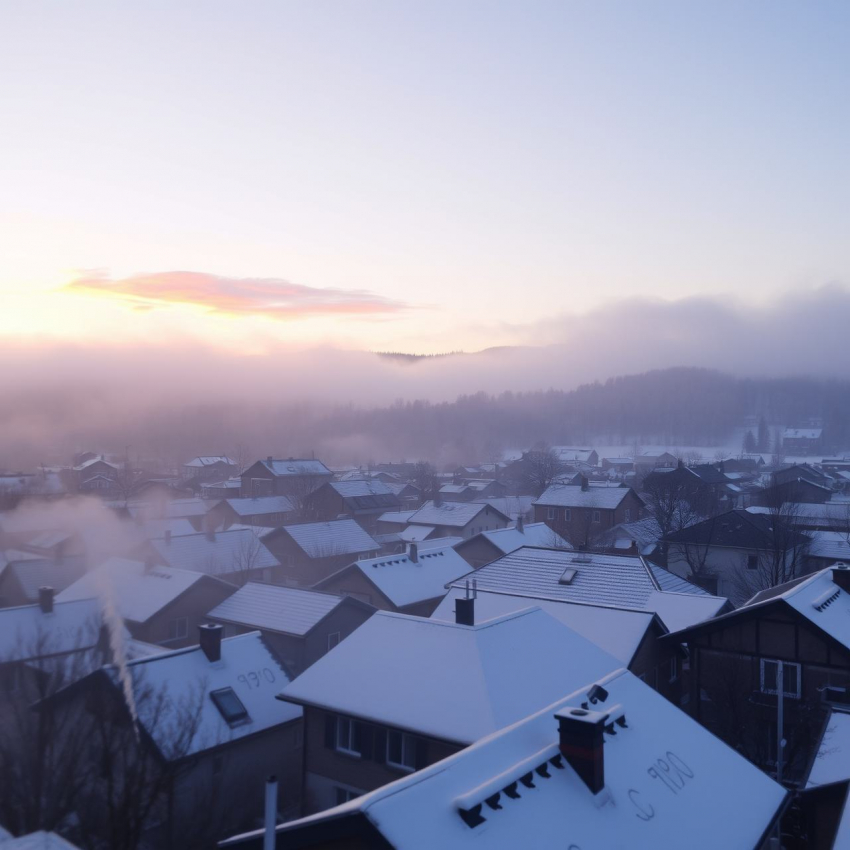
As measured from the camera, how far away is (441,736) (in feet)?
34.4

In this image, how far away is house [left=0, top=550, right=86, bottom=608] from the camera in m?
26.3

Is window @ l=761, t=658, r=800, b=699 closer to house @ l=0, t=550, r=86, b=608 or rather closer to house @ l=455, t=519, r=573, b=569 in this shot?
house @ l=455, t=519, r=573, b=569

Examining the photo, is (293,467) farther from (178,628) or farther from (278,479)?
(178,628)

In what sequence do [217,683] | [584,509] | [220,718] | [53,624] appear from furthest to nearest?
1. [584,509]
2. [53,624]
3. [217,683]
4. [220,718]

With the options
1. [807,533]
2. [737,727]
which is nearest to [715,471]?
[807,533]

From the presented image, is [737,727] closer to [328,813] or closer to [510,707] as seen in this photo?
[510,707]

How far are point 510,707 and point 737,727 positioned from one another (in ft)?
19.6

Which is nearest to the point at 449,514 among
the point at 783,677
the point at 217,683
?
the point at 217,683

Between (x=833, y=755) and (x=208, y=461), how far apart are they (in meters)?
72.6

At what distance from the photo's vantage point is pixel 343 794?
39.7 feet

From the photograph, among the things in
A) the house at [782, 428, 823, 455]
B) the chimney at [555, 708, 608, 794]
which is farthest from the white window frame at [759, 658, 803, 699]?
the house at [782, 428, 823, 455]

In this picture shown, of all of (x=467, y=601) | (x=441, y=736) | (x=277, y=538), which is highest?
(x=467, y=601)

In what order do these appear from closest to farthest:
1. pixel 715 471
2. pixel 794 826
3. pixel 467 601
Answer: pixel 794 826, pixel 467 601, pixel 715 471

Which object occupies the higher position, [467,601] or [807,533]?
[467,601]
